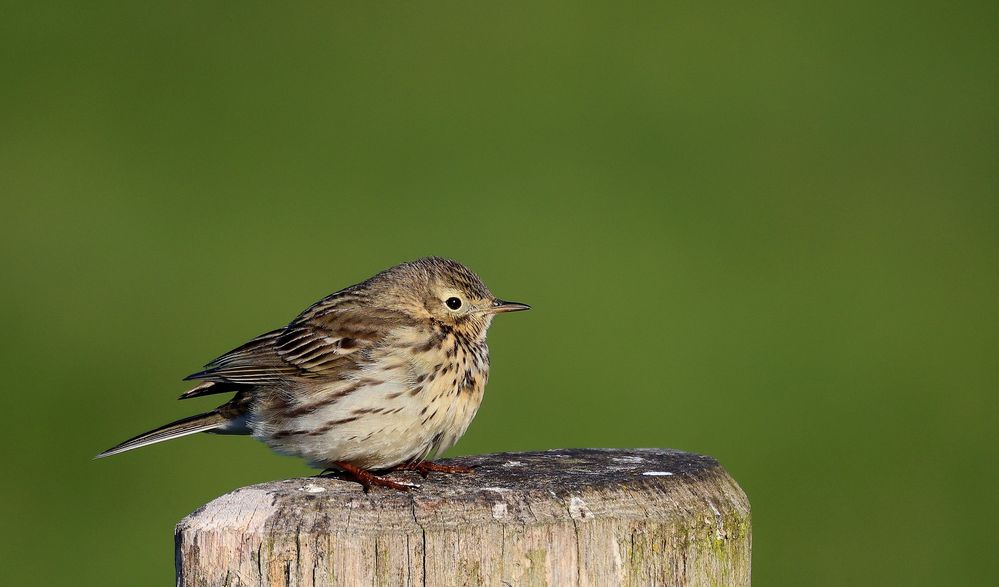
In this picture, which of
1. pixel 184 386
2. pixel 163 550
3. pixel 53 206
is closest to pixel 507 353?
pixel 184 386

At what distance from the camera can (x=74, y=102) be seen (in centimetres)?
2016

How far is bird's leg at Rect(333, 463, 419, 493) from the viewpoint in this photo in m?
5.72

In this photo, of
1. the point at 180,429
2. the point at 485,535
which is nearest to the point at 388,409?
the point at 180,429

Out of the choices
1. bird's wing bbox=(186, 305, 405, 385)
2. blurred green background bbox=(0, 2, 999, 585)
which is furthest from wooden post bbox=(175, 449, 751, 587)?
blurred green background bbox=(0, 2, 999, 585)

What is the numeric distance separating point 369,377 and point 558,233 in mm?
11288

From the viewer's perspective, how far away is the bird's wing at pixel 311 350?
7484 mm

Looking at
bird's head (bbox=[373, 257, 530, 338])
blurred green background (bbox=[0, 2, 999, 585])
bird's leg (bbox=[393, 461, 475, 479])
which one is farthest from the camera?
blurred green background (bbox=[0, 2, 999, 585])

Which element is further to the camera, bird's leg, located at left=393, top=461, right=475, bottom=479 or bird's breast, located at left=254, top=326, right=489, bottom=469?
bird's breast, located at left=254, top=326, right=489, bottom=469

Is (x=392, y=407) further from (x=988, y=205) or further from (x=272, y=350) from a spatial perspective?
(x=988, y=205)

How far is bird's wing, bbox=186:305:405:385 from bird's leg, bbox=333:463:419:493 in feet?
2.39

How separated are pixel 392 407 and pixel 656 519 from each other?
7.69 ft

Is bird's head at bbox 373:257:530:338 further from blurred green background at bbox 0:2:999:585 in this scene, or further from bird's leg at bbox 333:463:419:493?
blurred green background at bbox 0:2:999:585

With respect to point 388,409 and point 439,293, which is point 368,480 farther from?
point 439,293

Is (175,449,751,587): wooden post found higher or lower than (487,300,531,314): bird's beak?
lower
